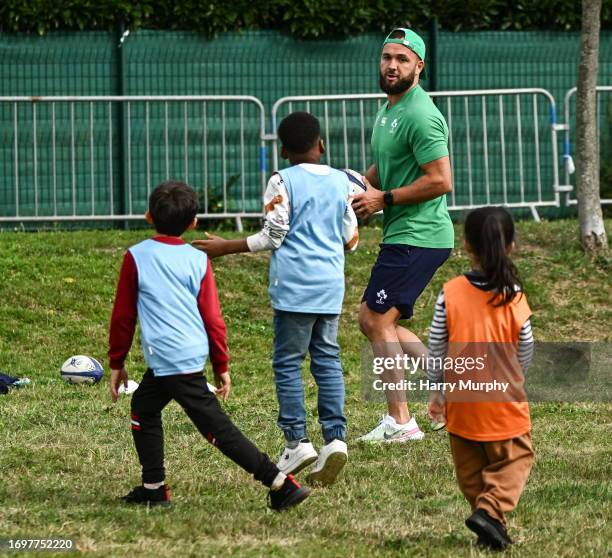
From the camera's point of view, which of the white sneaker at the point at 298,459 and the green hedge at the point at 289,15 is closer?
the white sneaker at the point at 298,459

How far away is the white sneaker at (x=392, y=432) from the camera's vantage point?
23.4 ft

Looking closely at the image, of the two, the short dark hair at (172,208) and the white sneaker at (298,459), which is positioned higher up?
the short dark hair at (172,208)

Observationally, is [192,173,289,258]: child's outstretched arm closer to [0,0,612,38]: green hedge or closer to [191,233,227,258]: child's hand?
[191,233,227,258]: child's hand

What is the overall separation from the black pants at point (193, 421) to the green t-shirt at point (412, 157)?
2.00m

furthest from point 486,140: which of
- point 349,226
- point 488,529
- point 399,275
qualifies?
point 488,529

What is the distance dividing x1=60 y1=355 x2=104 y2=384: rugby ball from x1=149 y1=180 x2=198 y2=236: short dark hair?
3756 mm

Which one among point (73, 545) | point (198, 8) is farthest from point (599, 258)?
point (73, 545)

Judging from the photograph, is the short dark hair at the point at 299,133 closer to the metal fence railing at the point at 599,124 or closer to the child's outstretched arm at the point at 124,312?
the child's outstretched arm at the point at 124,312

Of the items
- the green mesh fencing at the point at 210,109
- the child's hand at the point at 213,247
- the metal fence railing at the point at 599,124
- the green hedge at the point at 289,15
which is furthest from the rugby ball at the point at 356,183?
the green hedge at the point at 289,15

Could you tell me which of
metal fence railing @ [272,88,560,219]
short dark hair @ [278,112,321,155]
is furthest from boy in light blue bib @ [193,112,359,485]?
metal fence railing @ [272,88,560,219]

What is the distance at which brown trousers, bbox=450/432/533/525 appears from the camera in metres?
4.93

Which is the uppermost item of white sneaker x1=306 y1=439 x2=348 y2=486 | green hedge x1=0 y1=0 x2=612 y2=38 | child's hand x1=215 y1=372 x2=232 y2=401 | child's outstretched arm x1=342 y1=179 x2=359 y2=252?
green hedge x1=0 y1=0 x2=612 y2=38

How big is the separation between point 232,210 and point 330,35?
2.28 metres

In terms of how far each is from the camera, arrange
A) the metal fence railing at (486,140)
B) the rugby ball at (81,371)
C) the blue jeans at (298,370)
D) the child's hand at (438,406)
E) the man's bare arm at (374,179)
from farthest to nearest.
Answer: the metal fence railing at (486,140) < the rugby ball at (81,371) < the man's bare arm at (374,179) < the blue jeans at (298,370) < the child's hand at (438,406)
